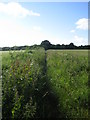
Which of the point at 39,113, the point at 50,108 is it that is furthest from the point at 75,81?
the point at 39,113

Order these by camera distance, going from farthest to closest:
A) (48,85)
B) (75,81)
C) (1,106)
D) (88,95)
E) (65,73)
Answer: (65,73)
(75,81)
(48,85)
(88,95)
(1,106)

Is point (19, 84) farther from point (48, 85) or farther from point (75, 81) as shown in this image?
point (75, 81)

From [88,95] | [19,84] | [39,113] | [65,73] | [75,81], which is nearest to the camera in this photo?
[39,113]

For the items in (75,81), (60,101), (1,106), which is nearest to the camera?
(1,106)

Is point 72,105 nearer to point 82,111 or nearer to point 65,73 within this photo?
point 82,111

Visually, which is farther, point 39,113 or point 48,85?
point 48,85

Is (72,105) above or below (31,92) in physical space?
below

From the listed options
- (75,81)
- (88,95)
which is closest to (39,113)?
(88,95)

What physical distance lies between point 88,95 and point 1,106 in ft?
9.65

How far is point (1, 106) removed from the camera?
487 cm

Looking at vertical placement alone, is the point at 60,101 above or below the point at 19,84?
below

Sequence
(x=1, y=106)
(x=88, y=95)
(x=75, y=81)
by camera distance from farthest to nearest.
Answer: (x=75, y=81), (x=88, y=95), (x=1, y=106)

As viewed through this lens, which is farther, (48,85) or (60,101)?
(48,85)

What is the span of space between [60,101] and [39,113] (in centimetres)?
95
